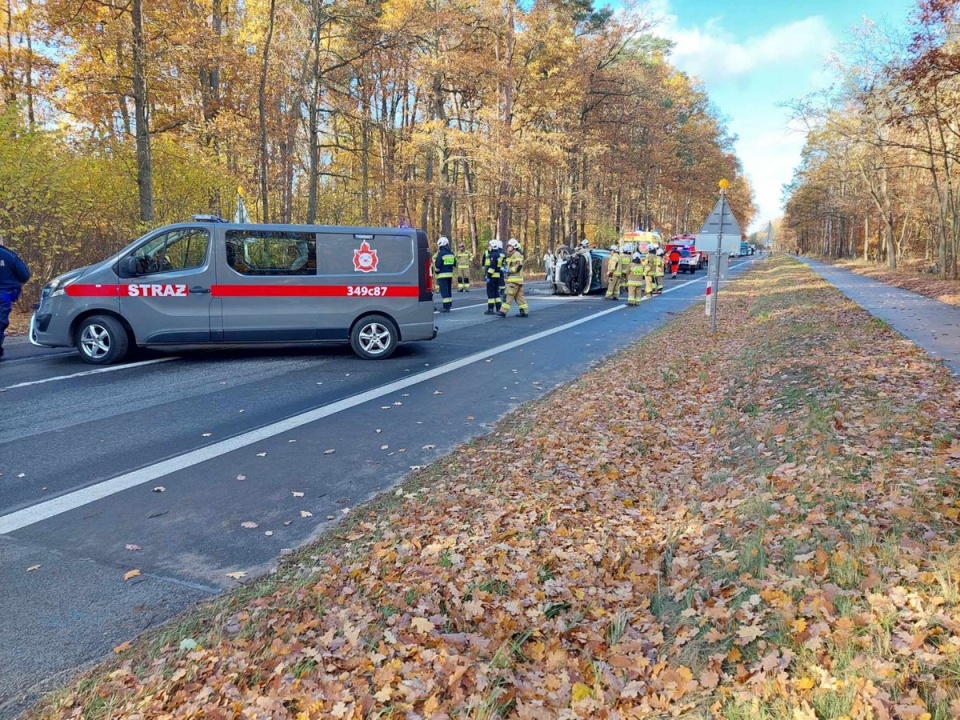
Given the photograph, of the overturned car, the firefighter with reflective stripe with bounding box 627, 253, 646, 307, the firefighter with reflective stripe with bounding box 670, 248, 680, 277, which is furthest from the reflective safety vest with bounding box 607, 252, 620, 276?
the firefighter with reflective stripe with bounding box 670, 248, 680, 277

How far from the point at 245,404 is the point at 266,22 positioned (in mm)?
19608

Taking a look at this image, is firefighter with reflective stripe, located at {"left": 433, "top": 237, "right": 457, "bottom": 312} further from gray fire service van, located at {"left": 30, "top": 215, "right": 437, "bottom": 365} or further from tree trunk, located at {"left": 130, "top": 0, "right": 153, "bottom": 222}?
tree trunk, located at {"left": 130, "top": 0, "right": 153, "bottom": 222}

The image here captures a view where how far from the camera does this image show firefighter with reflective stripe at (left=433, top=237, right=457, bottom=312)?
17656mm

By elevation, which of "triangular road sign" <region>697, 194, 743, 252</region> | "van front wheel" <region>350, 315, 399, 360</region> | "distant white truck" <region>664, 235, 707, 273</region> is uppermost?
"distant white truck" <region>664, 235, 707, 273</region>

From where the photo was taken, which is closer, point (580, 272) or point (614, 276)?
point (614, 276)

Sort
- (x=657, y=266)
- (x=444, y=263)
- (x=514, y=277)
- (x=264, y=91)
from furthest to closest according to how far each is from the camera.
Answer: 1. (x=657, y=266)
2. (x=264, y=91)
3. (x=444, y=263)
4. (x=514, y=277)

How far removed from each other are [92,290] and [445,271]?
33.1 feet

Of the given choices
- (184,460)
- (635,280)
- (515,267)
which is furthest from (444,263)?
(184,460)

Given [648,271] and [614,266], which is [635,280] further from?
[648,271]

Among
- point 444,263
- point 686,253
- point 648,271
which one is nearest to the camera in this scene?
point 444,263

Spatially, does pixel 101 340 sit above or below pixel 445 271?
below

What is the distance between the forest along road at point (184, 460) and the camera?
354 cm

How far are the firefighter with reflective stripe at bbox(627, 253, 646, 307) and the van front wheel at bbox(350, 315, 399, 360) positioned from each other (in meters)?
11.2

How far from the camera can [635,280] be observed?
20047 mm
